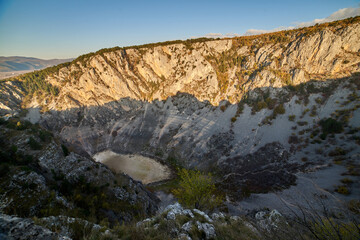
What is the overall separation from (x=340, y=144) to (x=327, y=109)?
41.2 feet

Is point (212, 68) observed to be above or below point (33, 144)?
above

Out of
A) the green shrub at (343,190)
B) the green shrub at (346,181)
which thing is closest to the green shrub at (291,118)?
the green shrub at (346,181)

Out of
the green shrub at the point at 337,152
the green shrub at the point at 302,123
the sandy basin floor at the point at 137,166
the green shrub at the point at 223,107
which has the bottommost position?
the sandy basin floor at the point at 137,166

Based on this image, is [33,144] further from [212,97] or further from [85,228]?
[212,97]

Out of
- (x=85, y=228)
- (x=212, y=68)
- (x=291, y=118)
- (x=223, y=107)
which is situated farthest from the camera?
(x=212, y=68)

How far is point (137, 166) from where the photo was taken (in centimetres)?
4284

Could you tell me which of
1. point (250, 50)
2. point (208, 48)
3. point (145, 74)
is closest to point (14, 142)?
point (145, 74)

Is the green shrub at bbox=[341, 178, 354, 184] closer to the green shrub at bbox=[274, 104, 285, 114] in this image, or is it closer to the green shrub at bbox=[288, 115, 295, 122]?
the green shrub at bbox=[288, 115, 295, 122]

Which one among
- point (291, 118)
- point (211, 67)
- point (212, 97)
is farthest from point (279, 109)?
point (211, 67)

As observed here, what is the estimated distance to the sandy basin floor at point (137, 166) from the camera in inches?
1528

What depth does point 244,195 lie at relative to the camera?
2709cm

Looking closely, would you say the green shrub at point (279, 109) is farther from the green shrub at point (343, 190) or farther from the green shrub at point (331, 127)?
the green shrub at point (343, 190)

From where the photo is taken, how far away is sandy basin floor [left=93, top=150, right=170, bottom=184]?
3881 centimetres

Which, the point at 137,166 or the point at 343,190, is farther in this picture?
the point at 137,166
